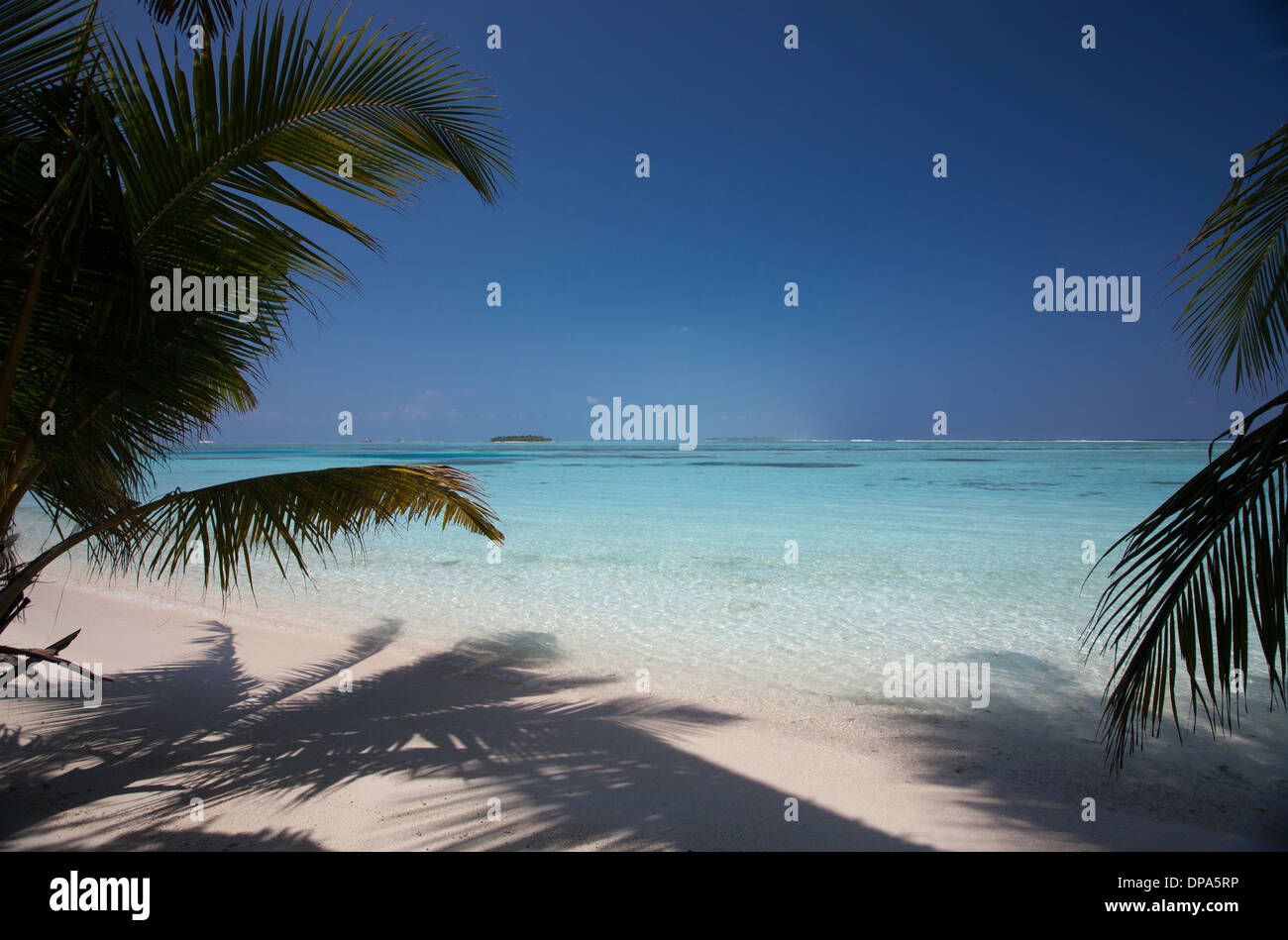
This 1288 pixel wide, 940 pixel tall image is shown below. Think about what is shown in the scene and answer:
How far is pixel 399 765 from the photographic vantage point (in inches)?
128

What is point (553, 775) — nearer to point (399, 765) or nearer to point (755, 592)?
point (399, 765)

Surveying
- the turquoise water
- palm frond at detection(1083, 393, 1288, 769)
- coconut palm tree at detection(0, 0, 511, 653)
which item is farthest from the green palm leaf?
palm frond at detection(1083, 393, 1288, 769)

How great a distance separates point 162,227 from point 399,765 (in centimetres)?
280

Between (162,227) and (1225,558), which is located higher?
(162,227)

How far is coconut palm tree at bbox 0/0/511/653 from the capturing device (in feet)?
6.53

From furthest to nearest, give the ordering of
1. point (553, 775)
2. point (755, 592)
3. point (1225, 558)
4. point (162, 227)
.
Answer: point (755, 592)
point (553, 775)
point (162, 227)
point (1225, 558)

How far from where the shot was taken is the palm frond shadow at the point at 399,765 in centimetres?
265

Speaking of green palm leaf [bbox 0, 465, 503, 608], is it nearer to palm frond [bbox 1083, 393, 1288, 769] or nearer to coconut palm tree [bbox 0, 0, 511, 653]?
coconut palm tree [bbox 0, 0, 511, 653]

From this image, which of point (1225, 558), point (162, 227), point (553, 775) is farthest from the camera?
point (553, 775)

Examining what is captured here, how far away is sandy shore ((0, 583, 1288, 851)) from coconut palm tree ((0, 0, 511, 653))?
3.16ft

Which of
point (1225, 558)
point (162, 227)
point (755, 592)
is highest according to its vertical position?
point (162, 227)

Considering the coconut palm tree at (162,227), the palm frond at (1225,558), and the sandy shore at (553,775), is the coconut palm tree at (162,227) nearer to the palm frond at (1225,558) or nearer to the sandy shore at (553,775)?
the sandy shore at (553,775)

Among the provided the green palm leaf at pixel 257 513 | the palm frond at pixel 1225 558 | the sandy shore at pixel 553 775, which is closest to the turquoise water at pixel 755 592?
the sandy shore at pixel 553 775

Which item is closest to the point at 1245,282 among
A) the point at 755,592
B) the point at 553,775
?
the point at 553,775
